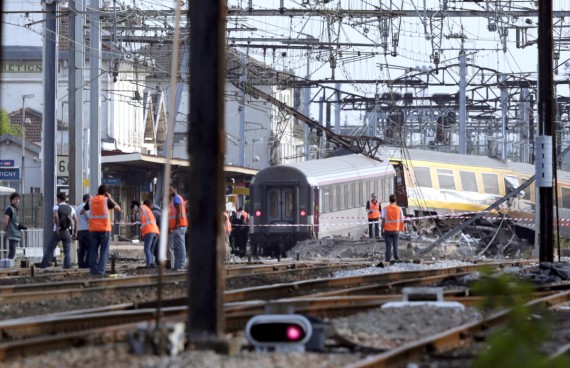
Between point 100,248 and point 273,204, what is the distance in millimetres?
18161

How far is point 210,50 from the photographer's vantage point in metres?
11.6

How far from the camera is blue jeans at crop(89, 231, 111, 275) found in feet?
80.0

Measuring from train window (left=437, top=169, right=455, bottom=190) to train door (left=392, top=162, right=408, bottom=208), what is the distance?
1.45 m

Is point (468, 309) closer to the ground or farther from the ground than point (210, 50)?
closer to the ground

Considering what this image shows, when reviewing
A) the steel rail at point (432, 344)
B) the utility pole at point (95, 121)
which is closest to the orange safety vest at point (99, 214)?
the utility pole at point (95, 121)

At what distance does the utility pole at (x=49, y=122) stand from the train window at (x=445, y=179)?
18241 mm

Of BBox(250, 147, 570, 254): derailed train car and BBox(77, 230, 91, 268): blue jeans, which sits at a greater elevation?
BBox(250, 147, 570, 254): derailed train car

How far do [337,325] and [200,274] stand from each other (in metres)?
2.32

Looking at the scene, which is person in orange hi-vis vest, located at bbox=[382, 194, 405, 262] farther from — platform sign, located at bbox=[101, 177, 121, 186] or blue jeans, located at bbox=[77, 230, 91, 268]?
platform sign, located at bbox=[101, 177, 121, 186]

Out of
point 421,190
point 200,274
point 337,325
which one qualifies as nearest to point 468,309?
point 337,325

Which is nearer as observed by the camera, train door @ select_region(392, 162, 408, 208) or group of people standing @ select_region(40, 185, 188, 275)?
group of people standing @ select_region(40, 185, 188, 275)

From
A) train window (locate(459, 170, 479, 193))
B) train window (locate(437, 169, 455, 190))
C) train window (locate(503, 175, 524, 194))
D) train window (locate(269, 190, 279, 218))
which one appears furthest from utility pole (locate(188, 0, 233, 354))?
train window (locate(503, 175, 524, 194))

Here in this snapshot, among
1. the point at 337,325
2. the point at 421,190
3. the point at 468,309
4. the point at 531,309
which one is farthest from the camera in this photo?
the point at 421,190

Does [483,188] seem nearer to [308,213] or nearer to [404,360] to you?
[308,213]
